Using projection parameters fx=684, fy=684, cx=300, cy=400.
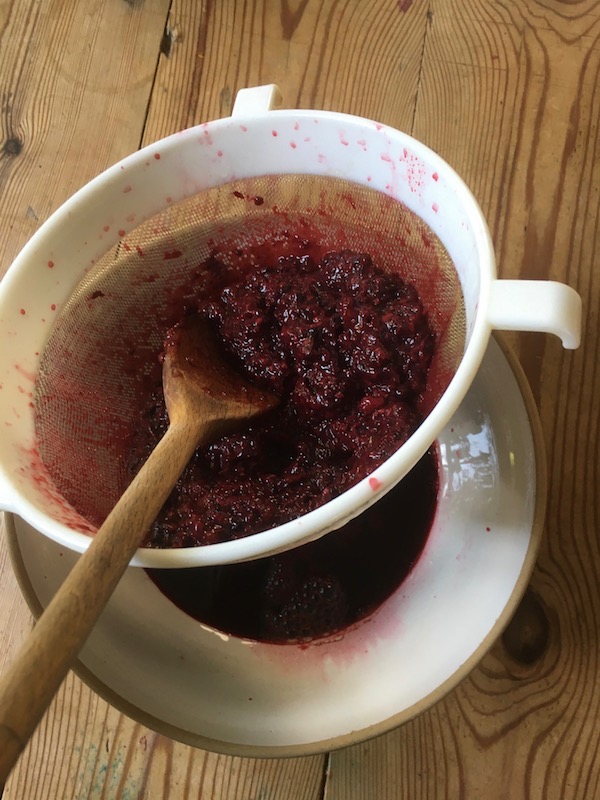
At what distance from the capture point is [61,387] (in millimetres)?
807

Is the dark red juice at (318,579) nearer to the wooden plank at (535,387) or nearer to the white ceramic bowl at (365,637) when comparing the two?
the white ceramic bowl at (365,637)

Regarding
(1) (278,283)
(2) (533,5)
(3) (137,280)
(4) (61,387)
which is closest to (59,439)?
(4) (61,387)

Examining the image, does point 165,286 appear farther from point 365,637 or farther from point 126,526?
point 365,637

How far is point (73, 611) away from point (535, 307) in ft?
1.44

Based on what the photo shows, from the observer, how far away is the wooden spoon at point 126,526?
449 millimetres

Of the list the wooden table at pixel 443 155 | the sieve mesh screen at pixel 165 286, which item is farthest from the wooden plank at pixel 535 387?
the sieve mesh screen at pixel 165 286

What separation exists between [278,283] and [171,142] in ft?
0.68

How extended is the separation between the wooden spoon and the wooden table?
1.24ft

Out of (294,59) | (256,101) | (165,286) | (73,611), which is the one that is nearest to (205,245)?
(165,286)

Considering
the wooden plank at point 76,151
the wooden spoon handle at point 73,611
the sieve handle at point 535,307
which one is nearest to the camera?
the wooden spoon handle at point 73,611

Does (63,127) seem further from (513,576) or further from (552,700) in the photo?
(552,700)

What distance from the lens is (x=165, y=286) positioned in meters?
0.89

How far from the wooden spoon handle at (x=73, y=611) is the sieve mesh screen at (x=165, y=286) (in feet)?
0.51

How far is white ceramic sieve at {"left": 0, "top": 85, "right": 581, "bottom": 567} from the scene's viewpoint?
59 cm
